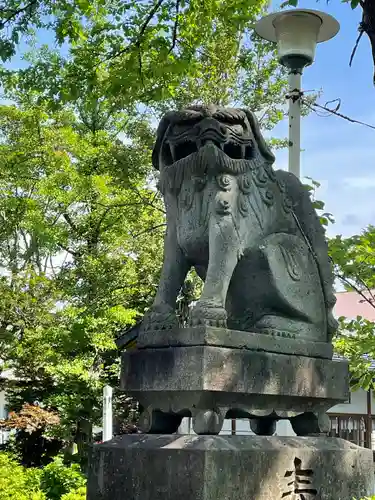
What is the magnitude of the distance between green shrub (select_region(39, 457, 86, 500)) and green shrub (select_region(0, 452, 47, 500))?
19 centimetres

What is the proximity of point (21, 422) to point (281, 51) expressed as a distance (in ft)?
47.5

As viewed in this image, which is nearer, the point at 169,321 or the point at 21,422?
the point at 169,321

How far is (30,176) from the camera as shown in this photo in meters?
18.2

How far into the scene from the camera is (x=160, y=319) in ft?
14.0

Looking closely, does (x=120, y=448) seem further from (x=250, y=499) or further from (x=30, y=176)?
(x=30, y=176)

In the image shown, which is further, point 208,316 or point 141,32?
point 141,32

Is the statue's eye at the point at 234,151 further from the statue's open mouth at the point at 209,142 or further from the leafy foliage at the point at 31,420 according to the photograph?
the leafy foliage at the point at 31,420

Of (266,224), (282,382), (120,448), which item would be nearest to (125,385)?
(120,448)

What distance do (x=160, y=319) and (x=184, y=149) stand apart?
1.08 meters

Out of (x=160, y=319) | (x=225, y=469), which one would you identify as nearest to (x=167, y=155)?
(x=160, y=319)

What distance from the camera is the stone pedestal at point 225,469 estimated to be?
368cm

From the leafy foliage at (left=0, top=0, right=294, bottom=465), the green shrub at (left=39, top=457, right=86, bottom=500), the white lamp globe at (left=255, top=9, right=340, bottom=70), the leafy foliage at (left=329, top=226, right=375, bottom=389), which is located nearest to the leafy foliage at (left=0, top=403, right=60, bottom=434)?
the leafy foliage at (left=0, top=0, right=294, bottom=465)

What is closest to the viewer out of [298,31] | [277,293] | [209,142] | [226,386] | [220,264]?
[226,386]

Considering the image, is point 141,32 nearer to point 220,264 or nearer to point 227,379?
point 220,264
